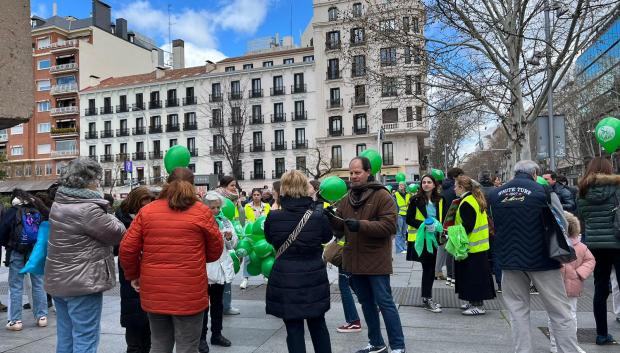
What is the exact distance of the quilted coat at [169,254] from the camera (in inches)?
140

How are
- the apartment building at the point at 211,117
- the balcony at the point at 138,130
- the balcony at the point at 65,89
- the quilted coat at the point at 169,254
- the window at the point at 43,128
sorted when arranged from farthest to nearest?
the window at the point at 43,128
the balcony at the point at 65,89
the balcony at the point at 138,130
the apartment building at the point at 211,117
the quilted coat at the point at 169,254

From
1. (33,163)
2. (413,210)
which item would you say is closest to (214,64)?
(33,163)

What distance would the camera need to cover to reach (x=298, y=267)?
153 inches

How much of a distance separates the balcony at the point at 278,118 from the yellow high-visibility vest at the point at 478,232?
44.0m

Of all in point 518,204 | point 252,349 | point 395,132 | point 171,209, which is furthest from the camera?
point 395,132

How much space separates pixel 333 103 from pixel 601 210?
43.1 m

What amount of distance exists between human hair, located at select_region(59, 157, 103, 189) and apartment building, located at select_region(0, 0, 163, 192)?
57.0 m

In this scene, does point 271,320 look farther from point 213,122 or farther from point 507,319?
point 213,122

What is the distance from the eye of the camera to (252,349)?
5.08m

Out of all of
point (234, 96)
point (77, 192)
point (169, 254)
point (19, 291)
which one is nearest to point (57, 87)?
point (234, 96)

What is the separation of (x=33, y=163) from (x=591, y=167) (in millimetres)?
63596

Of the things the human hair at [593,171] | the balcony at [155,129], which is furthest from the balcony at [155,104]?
the human hair at [593,171]

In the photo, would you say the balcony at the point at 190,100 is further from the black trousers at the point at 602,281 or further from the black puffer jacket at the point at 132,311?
the black trousers at the point at 602,281

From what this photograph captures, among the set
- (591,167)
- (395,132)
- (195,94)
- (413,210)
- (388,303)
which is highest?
(195,94)
